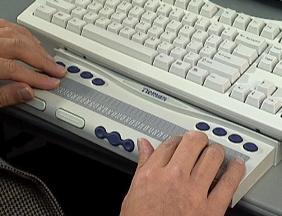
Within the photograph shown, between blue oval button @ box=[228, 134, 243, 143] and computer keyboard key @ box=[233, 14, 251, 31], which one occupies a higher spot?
computer keyboard key @ box=[233, 14, 251, 31]

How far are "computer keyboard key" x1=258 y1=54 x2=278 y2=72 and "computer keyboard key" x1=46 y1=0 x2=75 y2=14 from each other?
0.26 meters

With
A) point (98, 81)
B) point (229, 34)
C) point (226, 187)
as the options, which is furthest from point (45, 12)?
point (226, 187)

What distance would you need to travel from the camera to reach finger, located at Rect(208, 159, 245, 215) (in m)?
0.74

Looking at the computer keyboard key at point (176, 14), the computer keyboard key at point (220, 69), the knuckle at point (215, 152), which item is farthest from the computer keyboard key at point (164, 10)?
the knuckle at point (215, 152)

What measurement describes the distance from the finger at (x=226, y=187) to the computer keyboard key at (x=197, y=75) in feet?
0.40

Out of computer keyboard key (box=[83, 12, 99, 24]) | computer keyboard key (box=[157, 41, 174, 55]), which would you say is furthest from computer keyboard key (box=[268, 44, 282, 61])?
computer keyboard key (box=[83, 12, 99, 24])

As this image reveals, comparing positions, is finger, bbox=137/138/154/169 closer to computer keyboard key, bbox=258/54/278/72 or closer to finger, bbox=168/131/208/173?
finger, bbox=168/131/208/173

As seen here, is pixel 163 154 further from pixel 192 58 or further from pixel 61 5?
A: pixel 61 5

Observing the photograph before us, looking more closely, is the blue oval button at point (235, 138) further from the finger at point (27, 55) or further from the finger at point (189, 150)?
the finger at point (27, 55)

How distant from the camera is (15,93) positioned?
2.81 ft

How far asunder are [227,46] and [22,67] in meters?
0.24

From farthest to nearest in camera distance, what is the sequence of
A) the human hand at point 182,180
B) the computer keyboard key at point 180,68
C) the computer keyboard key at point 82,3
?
the computer keyboard key at point 82,3 < the computer keyboard key at point 180,68 < the human hand at point 182,180

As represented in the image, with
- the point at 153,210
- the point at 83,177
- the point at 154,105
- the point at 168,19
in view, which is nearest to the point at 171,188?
the point at 153,210

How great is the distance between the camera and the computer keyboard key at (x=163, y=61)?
86cm
